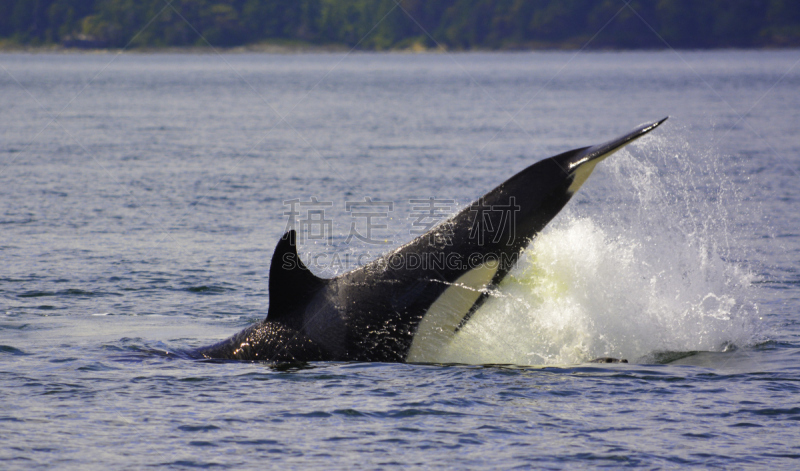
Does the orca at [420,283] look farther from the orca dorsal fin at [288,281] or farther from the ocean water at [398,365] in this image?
the ocean water at [398,365]

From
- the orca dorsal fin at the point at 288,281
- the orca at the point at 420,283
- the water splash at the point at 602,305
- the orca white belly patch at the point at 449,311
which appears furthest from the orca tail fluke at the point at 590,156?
the orca dorsal fin at the point at 288,281

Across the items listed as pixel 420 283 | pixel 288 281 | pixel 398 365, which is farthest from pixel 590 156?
pixel 288 281

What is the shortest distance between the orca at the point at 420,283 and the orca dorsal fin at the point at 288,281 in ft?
0.04

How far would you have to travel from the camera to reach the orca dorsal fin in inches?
424

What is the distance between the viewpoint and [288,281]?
11.3 m

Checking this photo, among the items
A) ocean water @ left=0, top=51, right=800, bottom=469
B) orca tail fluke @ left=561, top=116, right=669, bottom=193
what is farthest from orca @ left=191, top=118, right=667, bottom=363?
ocean water @ left=0, top=51, right=800, bottom=469

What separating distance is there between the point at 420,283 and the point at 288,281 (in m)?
1.63

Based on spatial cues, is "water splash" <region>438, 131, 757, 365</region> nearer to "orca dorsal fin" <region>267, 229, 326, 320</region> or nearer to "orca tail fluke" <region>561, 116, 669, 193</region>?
"orca tail fluke" <region>561, 116, 669, 193</region>

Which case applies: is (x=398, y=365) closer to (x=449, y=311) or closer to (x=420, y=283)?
(x=449, y=311)

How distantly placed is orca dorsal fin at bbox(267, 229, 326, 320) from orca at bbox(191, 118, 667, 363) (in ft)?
0.04

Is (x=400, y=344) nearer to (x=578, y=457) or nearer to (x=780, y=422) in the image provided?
(x=578, y=457)

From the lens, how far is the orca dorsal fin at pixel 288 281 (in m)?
10.8

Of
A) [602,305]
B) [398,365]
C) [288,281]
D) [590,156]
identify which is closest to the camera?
[590,156]

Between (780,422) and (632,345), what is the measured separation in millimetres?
2881
